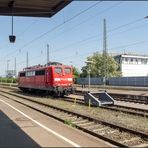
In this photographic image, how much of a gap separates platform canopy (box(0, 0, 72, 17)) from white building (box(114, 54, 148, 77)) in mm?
100067

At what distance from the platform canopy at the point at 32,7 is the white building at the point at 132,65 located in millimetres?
100067

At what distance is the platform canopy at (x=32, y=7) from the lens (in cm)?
1900

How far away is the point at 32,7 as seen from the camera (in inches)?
818

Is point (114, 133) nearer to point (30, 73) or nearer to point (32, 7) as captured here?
point (32, 7)

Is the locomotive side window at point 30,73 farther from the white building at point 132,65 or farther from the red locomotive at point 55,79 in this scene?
the white building at point 132,65

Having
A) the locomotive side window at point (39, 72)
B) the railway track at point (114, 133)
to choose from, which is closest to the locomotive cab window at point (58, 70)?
the locomotive side window at point (39, 72)

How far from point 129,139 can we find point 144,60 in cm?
13026

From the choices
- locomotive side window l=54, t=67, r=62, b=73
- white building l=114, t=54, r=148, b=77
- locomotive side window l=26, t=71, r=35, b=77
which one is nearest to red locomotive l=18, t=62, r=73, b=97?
locomotive side window l=54, t=67, r=62, b=73

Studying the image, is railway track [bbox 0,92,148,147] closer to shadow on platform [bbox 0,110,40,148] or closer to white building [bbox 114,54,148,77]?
shadow on platform [bbox 0,110,40,148]

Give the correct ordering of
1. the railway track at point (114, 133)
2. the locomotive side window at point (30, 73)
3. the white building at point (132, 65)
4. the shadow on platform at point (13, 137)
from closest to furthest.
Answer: the shadow on platform at point (13, 137) < the railway track at point (114, 133) < the locomotive side window at point (30, 73) < the white building at point (132, 65)

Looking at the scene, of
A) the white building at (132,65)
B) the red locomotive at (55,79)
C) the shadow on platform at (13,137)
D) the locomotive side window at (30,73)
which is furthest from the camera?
the white building at (132,65)

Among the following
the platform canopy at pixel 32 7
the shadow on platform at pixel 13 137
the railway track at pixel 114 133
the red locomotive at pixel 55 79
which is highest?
the platform canopy at pixel 32 7

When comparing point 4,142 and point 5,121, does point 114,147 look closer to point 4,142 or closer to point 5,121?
point 4,142

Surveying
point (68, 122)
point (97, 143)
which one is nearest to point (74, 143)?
point (97, 143)
